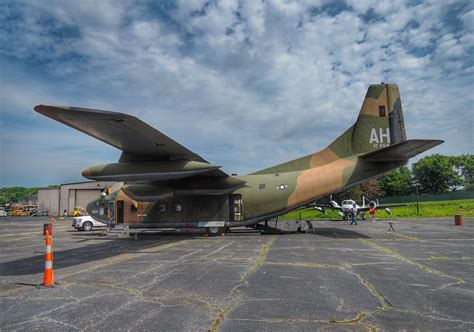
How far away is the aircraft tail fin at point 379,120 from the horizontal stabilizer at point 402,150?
3.99 ft

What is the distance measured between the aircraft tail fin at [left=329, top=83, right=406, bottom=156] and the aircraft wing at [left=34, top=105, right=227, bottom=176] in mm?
8971

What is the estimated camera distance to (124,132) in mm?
11273

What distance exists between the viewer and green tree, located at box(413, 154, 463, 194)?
99812 millimetres

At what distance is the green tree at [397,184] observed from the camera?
10212cm

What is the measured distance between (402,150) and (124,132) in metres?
12.1

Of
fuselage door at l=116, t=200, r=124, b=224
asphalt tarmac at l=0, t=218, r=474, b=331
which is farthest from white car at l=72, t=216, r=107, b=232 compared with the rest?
asphalt tarmac at l=0, t=218, r=474, b=331

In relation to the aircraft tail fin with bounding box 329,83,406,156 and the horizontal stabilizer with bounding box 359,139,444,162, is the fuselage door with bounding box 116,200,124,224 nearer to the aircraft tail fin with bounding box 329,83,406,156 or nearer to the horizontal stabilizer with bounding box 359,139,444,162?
the aircraft tail fin with bounding box 329,83,406,156

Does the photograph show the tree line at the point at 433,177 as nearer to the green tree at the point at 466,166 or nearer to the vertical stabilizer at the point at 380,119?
the green tree at the point at 466,166

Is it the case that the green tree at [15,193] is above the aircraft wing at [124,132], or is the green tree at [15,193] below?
above

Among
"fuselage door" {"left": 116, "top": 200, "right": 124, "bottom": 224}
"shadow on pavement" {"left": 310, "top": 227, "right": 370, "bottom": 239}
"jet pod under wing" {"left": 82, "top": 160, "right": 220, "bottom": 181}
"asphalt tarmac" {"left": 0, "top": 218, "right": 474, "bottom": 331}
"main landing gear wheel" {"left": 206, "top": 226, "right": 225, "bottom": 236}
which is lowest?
"shadow on pavement" {"left": 310, "top": 227, "right": 370, "bottom": 239}

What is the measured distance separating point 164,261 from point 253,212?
8814 millimetres

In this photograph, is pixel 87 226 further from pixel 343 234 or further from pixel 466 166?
pixel 466 166

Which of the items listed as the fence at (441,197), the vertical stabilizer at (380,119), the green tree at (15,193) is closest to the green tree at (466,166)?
the fence at (441,197)

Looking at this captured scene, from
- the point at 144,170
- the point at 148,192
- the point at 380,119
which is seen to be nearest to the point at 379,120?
the point at 380,119
